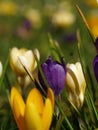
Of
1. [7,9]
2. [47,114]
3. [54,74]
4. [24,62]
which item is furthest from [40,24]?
[47,114]

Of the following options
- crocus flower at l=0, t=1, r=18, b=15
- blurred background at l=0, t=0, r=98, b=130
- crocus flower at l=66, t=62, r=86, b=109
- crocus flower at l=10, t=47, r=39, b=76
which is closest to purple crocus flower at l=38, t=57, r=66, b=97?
crocus flower at l=66, t=62, r=86, b=109

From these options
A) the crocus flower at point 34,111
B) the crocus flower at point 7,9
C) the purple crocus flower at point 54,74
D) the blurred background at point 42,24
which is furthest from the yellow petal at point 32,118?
the crocus flower at point 7,9

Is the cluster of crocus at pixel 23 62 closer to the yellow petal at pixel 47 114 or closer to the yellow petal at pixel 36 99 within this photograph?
the yellow petal at pixel 36 99

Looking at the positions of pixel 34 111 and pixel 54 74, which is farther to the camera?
pixel 54 74

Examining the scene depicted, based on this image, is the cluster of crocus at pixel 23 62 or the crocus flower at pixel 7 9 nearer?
the cluster of crocus at pixel 23 62

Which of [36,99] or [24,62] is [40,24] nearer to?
[24,62]
